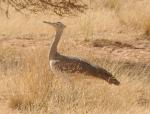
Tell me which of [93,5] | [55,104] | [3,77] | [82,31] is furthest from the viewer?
[93,5]

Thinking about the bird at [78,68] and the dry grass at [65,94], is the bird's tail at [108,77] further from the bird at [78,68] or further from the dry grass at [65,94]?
the dry grass at [65,94]

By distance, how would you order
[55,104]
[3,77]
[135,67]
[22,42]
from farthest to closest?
[22,42] < [135,67] < [3,77] < [55,104]

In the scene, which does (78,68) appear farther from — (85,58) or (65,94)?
(85,58)

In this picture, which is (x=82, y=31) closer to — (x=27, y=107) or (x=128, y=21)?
(x=128, y=21)

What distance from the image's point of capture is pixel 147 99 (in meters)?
8.91

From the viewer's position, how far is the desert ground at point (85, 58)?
26.9 feet

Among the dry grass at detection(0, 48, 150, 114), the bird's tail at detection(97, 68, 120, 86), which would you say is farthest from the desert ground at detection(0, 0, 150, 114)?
the bird's tail at detection(97, 68, 120, 86)

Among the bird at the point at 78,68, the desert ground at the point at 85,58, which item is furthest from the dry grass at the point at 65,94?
the bird at the point at 78,68

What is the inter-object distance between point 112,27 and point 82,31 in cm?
108

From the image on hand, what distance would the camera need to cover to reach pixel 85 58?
1080cm

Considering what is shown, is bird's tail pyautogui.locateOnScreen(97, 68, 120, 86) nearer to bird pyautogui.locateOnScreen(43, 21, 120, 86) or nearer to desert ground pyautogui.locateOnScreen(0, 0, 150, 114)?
bird pyautogui.locateOnScreen(43, 21, 120, 86)

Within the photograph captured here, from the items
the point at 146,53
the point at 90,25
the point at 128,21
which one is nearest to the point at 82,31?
the point at 90,25

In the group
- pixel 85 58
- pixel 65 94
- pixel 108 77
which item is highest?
pixel 108 77

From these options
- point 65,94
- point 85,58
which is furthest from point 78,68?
point 85,58
